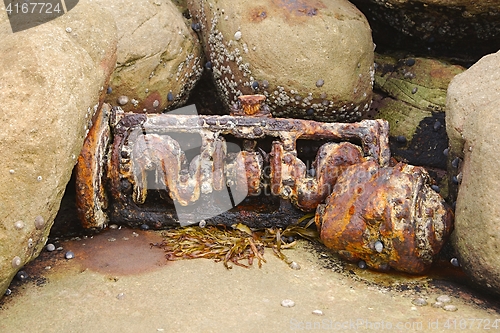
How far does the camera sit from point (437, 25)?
174 inches

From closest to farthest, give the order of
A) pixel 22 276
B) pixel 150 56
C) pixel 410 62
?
1. pixel 22 276
2. pixel 150 56
3. pixel 410 62

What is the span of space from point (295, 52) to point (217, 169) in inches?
44.0

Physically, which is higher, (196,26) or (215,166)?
(196,26)

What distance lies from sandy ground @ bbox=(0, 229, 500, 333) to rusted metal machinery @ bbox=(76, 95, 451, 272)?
30 cm

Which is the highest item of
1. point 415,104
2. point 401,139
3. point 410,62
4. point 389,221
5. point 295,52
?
point 295,52

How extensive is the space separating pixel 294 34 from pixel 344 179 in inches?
49.7

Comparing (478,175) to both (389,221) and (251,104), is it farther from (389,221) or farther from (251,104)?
(251,104)

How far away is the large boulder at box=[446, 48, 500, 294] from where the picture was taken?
9.14 ft

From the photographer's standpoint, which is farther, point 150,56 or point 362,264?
point 150,56

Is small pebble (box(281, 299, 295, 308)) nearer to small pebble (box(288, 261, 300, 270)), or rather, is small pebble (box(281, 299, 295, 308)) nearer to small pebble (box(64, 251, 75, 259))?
small pebble (box(288, 261, 300, 270))

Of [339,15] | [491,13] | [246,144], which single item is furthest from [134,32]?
[491,13]

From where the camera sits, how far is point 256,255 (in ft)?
11.0

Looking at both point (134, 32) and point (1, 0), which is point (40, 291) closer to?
point (1, 0)

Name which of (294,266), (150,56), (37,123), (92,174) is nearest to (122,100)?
(150,56)
